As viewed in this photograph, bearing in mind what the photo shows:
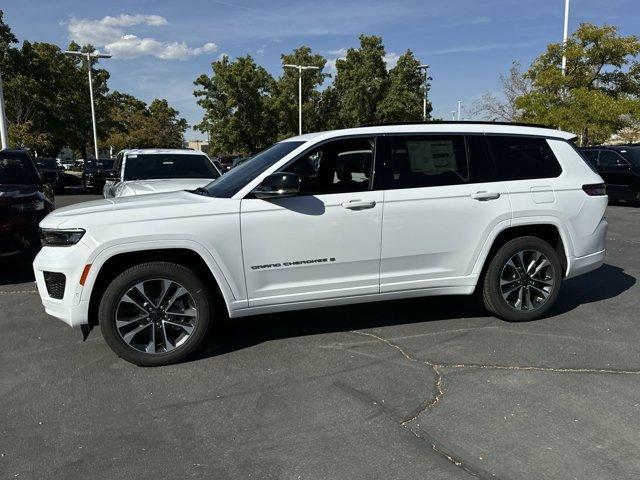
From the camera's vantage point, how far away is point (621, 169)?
14.5 m

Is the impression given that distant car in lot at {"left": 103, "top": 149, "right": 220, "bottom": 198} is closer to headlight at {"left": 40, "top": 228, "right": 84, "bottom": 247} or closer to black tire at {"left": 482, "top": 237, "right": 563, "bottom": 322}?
headlight at {"left": 40, "top": 228, "right": 84, "bottom": 247}

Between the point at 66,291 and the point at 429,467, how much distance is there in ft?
9.20

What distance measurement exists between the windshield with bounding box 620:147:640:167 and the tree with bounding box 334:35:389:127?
86.8 ft

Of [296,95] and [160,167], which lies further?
[296,95]

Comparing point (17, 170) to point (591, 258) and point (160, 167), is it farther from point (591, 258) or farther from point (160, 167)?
point (591, 258)

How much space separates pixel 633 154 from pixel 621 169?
59 centimetres

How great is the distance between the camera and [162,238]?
12.9 ft

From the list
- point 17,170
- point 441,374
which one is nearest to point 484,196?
point 441,374

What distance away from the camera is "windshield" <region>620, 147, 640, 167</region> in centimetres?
1442

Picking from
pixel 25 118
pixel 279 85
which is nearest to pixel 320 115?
pixel 279 85

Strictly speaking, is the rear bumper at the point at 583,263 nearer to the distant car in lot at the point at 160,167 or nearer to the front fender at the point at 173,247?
the front fender at the point at 173,247

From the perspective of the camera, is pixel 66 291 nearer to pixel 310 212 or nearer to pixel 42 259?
pixel 42 259

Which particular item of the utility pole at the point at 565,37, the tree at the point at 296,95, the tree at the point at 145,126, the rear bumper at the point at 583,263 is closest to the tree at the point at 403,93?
the tree at the point at 296,95

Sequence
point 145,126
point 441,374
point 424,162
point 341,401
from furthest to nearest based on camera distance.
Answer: point 145,126 < point 424,162 < point 441,374 < point 341,401
